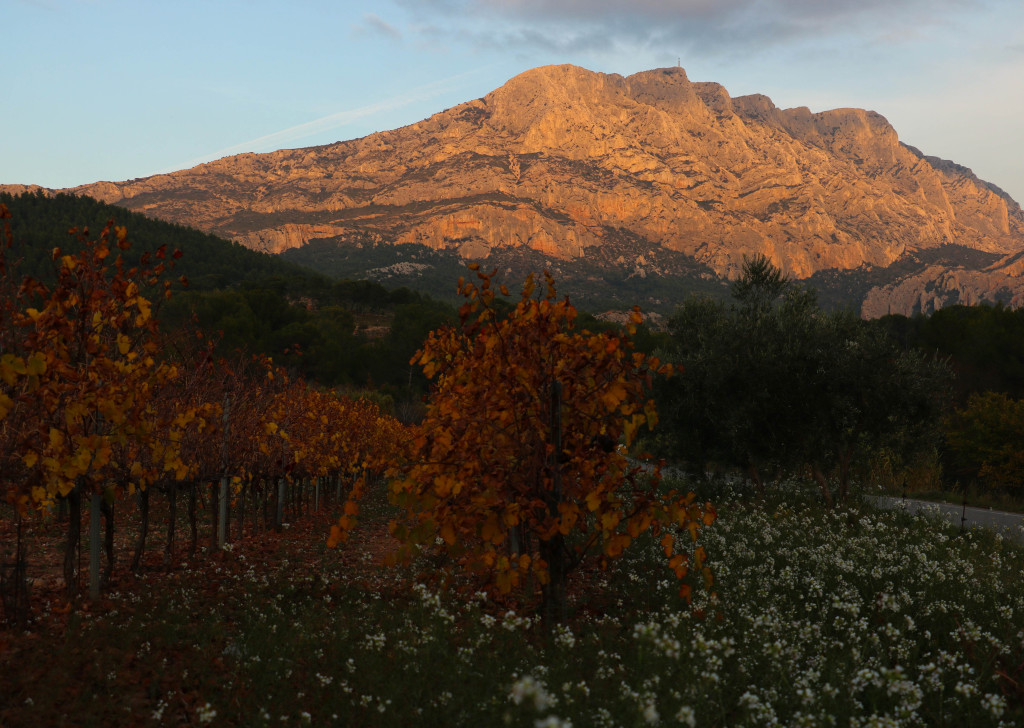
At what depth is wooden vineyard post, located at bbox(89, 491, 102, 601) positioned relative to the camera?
33.8ft

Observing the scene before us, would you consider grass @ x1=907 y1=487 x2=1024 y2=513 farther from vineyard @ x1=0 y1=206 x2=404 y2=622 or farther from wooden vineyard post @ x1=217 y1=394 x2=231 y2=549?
vineyard @ x1=0 y1=206 x2=404 y2=622

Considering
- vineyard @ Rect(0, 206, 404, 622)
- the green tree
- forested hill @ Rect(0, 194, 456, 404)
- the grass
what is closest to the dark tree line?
the grass

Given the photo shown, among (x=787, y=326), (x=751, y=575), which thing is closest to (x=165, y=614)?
(x=751, y=575)

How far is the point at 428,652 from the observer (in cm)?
652

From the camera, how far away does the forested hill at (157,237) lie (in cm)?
10131

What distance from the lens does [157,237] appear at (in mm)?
116438

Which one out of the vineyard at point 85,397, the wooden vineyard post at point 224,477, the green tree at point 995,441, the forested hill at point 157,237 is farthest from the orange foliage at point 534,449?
the forested hill at point 157,237

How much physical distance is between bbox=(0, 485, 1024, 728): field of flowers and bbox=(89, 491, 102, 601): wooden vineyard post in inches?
16.1

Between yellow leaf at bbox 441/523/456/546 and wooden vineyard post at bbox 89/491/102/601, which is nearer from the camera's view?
yellow leaf at bbox 441/523/456/546

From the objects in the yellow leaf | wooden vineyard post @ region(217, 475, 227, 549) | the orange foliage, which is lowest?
wooden vineyard post @ region(217, 475, 227, 549)

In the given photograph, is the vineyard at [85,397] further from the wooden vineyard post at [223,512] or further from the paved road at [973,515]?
the paved road at [973,515]

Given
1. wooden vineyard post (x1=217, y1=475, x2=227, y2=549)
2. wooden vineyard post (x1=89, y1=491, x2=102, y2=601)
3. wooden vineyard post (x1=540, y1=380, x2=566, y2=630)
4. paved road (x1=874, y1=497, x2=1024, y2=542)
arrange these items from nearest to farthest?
wooden vineyard post (x1=540, y1=380, x2=566, y2=630)
wooden vineyard post (x1=89, y1=491, x2=102, y2=601)
wooden vineyard post (x1=217, y1=475, x2=227, y2=549)
paved road (x1=874, y1=497, x2=1024, y2=542)

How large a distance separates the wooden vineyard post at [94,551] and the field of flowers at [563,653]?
16.1 inches

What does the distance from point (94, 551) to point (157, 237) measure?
122 meters
